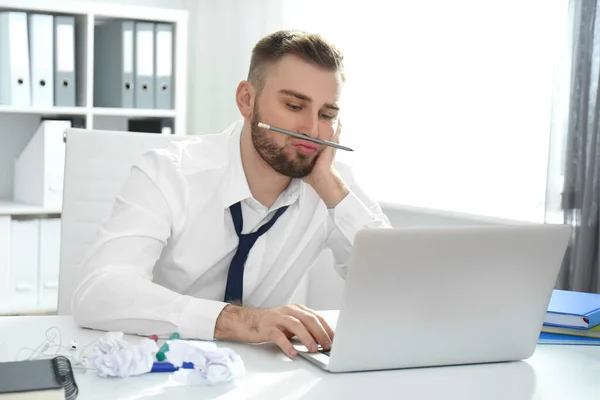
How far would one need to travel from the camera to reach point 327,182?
1738mm

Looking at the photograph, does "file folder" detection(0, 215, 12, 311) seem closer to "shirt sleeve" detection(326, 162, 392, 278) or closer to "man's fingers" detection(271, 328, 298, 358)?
"shirt sleeve" detection(326, 162, 392, 278)

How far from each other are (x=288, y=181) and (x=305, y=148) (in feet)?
0.39

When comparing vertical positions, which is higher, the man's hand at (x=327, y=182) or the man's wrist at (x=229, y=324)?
the man's hand at (x=327, y=182)

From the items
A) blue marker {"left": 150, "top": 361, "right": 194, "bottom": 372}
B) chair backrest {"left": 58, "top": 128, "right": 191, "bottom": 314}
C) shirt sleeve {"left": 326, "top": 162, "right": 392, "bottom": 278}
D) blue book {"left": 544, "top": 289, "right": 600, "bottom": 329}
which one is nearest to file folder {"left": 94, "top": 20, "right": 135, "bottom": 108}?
chair backrest {"left": 58, "top": 128, "right": 191, "bottom": 314}

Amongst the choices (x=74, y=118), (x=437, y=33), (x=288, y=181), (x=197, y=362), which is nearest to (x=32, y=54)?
(x=74, y=118)

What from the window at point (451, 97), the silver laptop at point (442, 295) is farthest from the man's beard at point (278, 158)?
the window at point (451, 97)

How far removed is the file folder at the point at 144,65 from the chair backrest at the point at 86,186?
1.65m

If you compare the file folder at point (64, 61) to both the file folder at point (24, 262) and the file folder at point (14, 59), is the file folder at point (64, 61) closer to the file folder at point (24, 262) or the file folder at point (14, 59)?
the file folder at point (14, 59)

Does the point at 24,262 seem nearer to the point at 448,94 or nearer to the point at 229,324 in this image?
the point at 448,94

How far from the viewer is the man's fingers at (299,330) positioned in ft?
4.08

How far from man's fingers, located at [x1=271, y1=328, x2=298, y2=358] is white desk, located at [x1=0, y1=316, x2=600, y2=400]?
0.05ft

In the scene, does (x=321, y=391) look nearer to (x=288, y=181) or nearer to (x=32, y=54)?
(x=288, y=181)

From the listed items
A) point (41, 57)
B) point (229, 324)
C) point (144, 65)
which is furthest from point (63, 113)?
point (229, 324)

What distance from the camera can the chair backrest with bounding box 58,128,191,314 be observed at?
1.81 m
